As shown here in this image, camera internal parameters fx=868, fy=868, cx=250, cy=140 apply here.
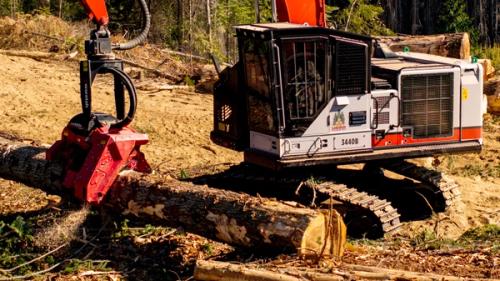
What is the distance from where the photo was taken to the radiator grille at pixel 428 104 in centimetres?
1142

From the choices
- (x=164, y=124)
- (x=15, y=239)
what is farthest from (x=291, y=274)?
(x=164, y=124)

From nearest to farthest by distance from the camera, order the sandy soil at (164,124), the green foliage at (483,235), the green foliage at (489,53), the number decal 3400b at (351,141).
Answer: the green foliage at (483,235)
the number decal 3400b at (351,141)
the sandy soil at (164,124)
the green foliage at (489,53)

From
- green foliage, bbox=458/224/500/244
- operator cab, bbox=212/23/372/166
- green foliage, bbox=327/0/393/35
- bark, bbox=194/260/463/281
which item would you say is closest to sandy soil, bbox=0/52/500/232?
green foliage, bbox=458/224/500/244

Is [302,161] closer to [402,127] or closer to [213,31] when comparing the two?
[402,127]

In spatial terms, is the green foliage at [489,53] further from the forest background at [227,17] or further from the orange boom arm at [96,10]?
the orange boom arm at [96,10]

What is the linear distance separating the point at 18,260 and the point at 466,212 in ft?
20.9

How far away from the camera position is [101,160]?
8734 millimetres

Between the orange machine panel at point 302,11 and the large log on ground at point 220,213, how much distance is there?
3.95 m

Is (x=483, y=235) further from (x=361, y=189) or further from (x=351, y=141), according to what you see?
(x=361, y=189)

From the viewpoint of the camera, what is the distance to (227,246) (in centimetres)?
879

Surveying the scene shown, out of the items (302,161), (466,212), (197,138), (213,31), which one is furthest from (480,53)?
Result: (302,161)

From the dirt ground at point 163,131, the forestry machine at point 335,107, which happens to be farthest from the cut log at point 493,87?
the forestry machine at point 335,107

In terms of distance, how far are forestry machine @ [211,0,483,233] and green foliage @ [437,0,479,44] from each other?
16935 millimetres

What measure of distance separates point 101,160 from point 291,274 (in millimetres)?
2814
